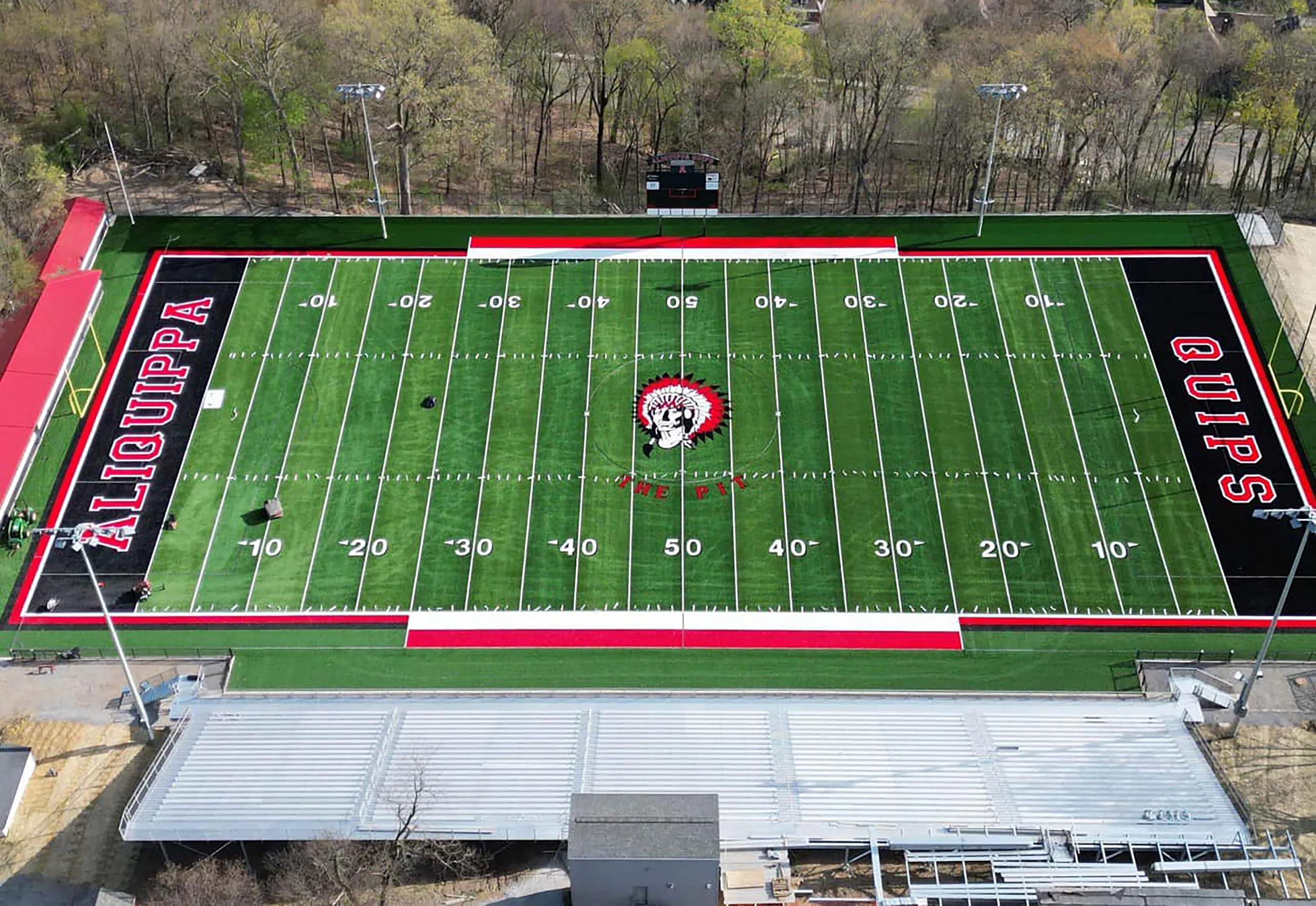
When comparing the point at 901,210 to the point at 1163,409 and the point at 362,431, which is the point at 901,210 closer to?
the point at 1163,409

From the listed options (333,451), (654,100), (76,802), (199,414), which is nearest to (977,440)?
(333,451)

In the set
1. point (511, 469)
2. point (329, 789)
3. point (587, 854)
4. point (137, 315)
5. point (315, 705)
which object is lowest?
point (587, 854)

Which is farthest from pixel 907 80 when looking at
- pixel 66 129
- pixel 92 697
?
pixel 92 697

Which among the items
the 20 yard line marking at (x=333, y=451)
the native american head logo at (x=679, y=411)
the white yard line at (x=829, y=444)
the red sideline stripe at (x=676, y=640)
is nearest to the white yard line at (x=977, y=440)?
the red sideline stripe at (x=676, y=640)

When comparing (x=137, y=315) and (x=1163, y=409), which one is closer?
(x=1163, y=409)

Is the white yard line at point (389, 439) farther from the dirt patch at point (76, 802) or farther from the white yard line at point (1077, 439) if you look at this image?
the white yard line at point (1077, 439)

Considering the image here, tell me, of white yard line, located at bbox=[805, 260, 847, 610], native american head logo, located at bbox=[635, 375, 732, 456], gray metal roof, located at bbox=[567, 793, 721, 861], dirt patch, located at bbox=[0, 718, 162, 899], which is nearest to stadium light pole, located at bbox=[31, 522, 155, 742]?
dirt patch, located at bbox=[0, 718, 162, 899]

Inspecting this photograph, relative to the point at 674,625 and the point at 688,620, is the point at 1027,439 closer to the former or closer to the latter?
the point at 688,620

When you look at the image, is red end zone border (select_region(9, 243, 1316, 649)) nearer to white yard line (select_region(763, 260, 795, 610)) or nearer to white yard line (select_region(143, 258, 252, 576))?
white yard line (select_region(763, 260, 795, 610))
